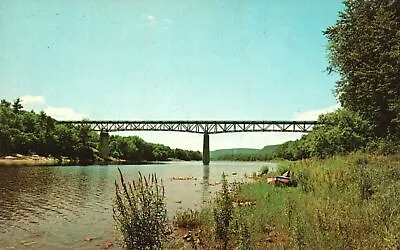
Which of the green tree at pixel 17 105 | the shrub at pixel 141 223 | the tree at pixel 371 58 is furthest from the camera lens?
the green tree at pixel 17 105

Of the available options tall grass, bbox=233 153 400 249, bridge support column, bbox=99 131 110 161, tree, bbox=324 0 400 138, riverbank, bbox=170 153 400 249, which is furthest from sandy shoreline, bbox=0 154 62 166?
riverbank, bbox=170 153 400 249

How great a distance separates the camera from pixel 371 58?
84.3 ft

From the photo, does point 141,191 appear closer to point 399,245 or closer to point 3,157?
point 399,245

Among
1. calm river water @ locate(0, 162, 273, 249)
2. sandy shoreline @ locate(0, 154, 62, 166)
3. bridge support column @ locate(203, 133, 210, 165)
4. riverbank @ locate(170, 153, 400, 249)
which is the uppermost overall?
bridge support column @ locate(203, 133, 210, 165)

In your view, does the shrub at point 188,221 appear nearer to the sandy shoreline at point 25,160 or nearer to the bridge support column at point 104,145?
the sandy shoreline at point 25,160

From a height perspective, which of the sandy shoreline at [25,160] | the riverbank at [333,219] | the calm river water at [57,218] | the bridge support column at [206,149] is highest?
the bridge support column at [206,149]

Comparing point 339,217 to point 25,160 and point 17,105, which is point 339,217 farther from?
point 17,105

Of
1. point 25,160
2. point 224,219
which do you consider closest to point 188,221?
point 224,219

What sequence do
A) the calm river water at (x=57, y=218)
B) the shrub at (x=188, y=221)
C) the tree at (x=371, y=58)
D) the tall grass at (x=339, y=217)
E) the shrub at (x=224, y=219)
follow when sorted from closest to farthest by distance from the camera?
the tall grass at (x=339, y=217) < the shrub at (x=224, y=219) < the calm river water at (x=57, y=218) < the shrub at (x=188, y=221) < the tree at (x=371, y=58)

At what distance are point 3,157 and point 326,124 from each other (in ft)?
198

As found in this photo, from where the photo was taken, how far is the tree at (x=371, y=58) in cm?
2297

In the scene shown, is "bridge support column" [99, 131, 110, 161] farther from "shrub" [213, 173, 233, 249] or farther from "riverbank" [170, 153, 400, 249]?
"shrub" [213, 173, 233, 249]

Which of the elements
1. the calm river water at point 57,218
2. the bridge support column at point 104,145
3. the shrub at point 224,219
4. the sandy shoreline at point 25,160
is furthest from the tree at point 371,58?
the bridge support column at point 104,145

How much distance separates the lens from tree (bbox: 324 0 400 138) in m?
23.0
